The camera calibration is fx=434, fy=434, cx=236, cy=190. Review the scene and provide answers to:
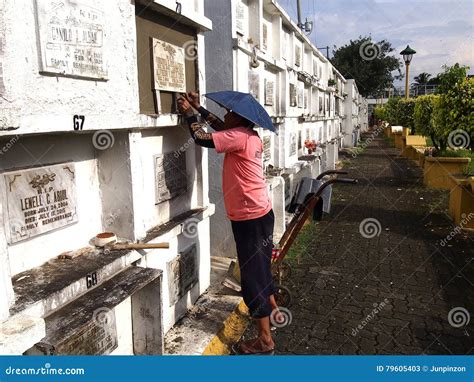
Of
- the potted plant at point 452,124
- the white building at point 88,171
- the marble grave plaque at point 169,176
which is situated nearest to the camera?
the white building at point 88,171

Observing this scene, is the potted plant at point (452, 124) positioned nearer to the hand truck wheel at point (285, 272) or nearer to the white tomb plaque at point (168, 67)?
the hand truck wheel at point (285, 272)

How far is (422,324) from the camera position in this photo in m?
4.05

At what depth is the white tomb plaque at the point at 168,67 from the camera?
3.39 metres

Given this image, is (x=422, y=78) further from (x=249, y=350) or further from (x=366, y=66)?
(x=249, y=350)

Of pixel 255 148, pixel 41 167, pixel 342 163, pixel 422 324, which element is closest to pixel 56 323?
pixel 41 167

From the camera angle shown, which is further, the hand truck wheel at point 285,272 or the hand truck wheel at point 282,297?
the hand truck wheel at point 285,272

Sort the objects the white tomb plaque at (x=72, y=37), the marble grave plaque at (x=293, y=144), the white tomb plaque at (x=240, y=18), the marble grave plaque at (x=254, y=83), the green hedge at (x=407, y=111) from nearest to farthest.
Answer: the white tomb plaque at (x=72, y=37) < the white tomb plaque at (x=240, y=18) < the marble grave plaque at (x=254, y=83) < the marble grave plaque at (x=293, y=144) < the green hedge at (x=407, y=111)

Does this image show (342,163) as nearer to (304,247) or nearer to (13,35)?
(304,247)

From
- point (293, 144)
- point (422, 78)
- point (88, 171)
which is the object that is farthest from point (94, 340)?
point (422, 78)

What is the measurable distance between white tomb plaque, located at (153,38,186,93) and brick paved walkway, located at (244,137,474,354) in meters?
2.31

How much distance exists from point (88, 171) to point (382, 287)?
11.6 feet

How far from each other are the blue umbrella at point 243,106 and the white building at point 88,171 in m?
0.45

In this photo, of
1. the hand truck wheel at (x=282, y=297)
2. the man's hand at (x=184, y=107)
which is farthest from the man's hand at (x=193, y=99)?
the hand truck wheel at (x=282, y=297)

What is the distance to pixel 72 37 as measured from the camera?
2.38 m
